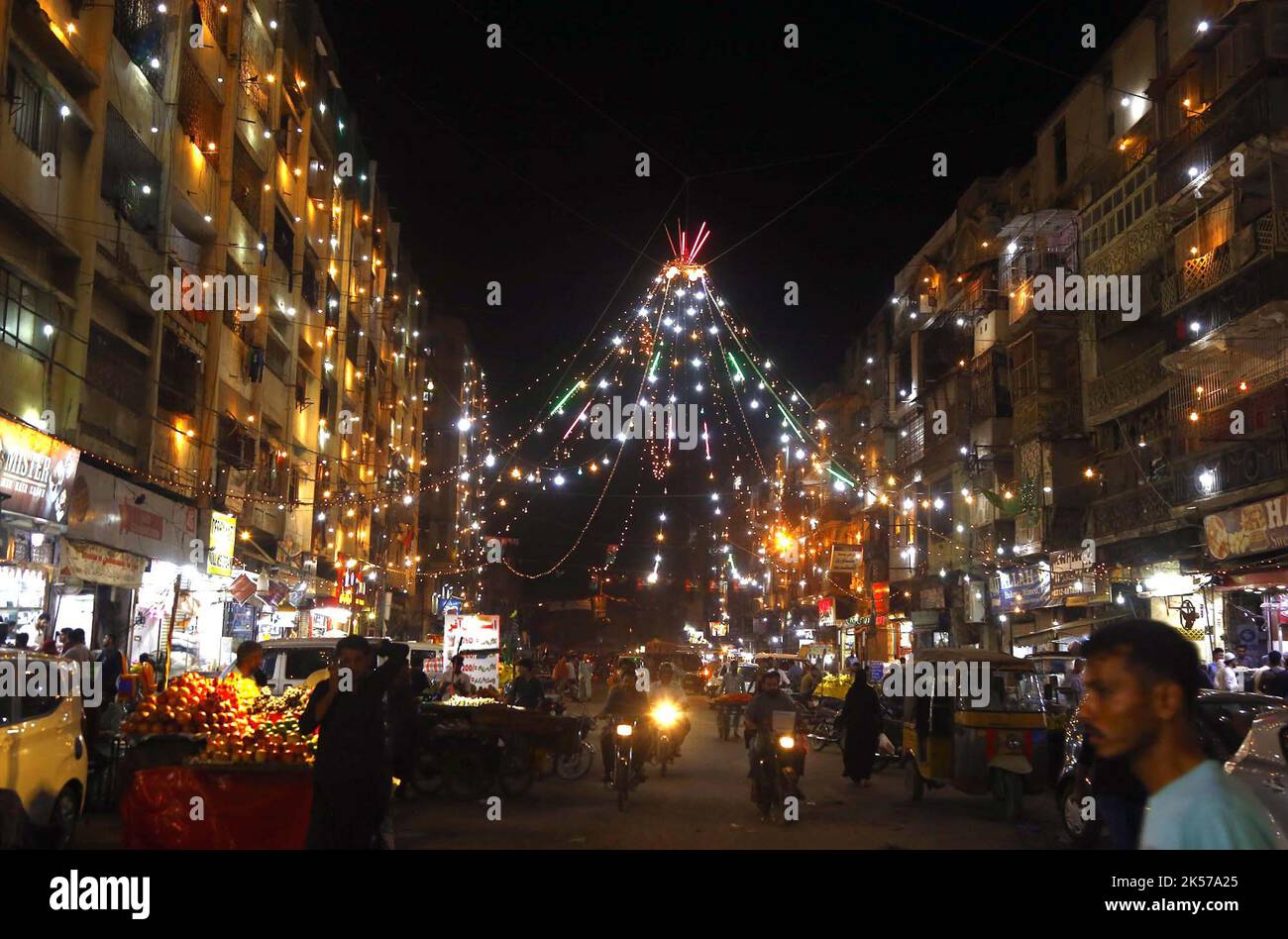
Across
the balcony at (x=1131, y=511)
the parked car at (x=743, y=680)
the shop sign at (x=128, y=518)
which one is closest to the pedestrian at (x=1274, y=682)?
the balcony at (x=1131, y=511)

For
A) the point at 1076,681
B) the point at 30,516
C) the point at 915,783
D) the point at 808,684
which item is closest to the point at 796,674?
the point at 808,684

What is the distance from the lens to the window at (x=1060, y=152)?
111 ft

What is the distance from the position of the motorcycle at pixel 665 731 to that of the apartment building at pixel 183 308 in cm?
757

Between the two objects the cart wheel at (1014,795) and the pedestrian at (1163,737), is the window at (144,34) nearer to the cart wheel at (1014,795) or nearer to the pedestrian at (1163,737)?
the cart wheel at (1014,795)

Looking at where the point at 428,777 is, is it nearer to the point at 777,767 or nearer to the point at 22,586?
the point at 777,767

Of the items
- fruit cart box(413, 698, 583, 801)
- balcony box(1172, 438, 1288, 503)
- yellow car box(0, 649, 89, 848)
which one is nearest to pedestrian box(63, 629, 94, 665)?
fruit cart box(413, 698, 583, 801)

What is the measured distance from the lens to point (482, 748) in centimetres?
1468

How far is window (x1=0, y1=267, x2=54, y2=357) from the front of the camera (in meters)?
18.2

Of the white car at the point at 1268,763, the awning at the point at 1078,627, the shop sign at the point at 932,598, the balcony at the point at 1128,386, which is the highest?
the balcony at the point at 1128,386

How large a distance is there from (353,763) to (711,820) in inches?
281

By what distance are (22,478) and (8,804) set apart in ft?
31.1

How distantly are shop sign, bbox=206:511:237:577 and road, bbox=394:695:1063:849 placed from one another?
12636 millimetres

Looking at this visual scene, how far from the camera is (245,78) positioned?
29938 mm
